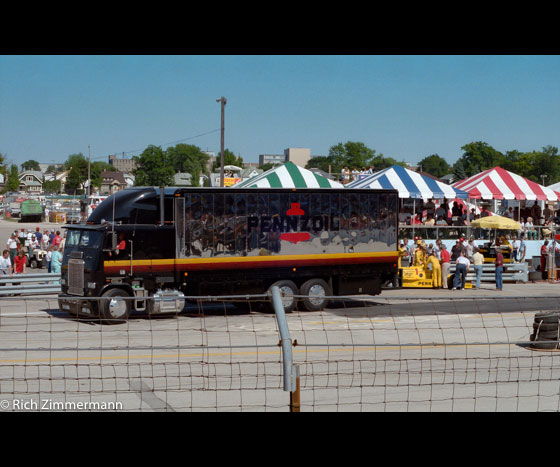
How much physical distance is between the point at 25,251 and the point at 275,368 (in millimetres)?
18806

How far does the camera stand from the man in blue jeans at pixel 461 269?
25375 mm

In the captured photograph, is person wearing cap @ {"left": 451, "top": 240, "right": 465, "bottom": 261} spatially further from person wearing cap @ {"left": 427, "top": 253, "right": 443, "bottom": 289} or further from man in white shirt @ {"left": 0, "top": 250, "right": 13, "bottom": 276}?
man in white shirt @ {"left": 0, "top": 250, "right": 13, "bottom": 276}

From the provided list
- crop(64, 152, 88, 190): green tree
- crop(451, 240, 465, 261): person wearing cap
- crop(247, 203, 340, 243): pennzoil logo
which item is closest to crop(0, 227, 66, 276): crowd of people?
crop(247, 203, 340, 243): pennzoil logo

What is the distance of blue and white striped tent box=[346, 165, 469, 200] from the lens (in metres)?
31.6

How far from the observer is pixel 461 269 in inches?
1002

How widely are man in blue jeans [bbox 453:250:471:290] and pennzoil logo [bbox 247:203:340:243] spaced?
7325 millimetres

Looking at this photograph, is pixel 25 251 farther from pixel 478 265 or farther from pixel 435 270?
pixel 478 265

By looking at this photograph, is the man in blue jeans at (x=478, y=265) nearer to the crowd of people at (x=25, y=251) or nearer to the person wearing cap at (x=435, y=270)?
the person wearing cap at (x=435, y=270)

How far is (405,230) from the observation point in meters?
30.1

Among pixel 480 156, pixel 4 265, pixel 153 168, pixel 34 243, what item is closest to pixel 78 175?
pixel 153 168
